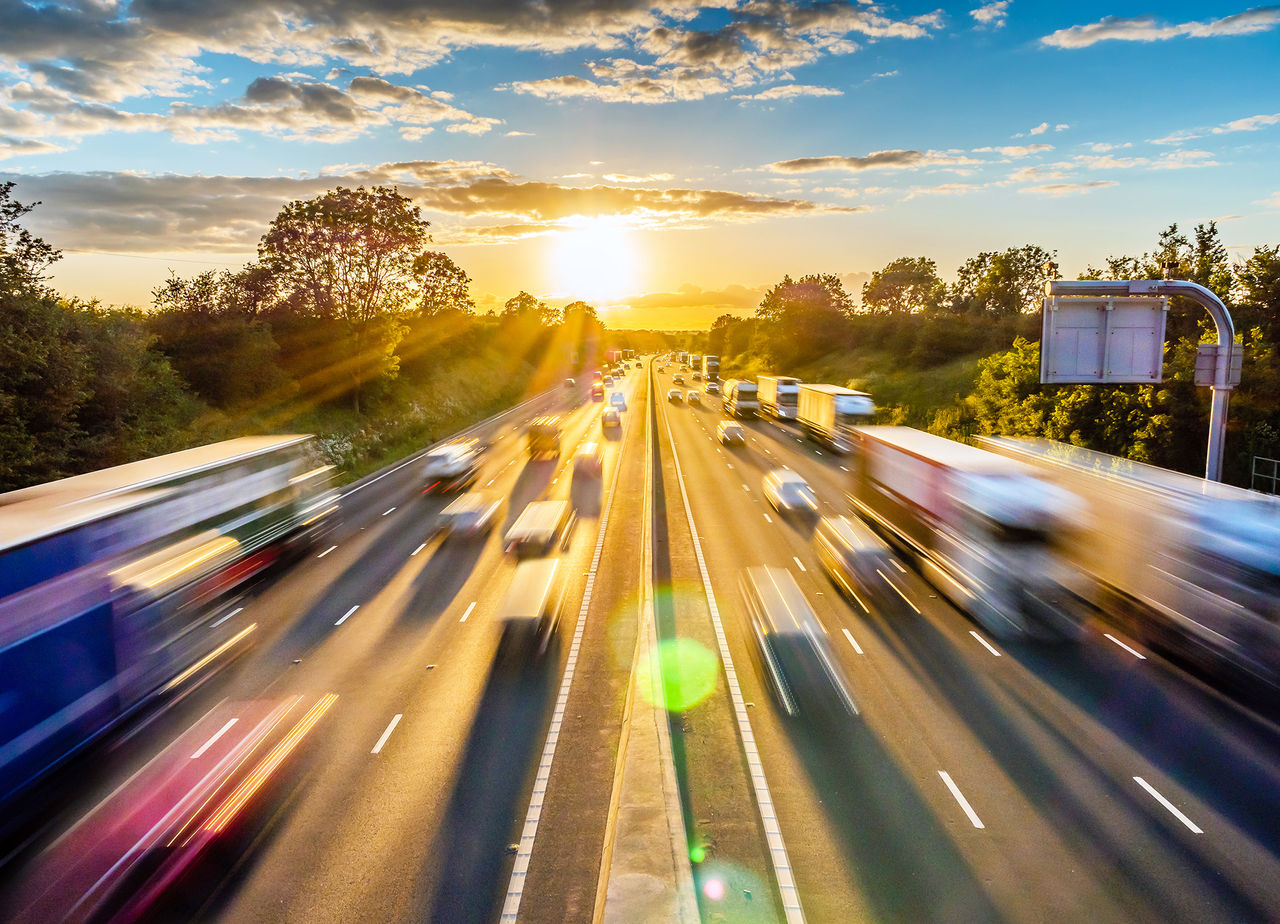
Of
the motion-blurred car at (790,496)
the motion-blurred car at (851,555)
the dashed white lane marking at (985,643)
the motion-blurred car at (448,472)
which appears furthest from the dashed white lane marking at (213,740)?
the motion-blurred car at (448,472)

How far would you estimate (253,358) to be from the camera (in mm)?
40969

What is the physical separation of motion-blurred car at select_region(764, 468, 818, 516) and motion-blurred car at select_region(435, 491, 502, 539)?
35.7 feet

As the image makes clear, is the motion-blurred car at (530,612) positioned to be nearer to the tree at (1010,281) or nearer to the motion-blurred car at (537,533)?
the motion-blurred car at (537,533)

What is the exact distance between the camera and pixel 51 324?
2498 cm

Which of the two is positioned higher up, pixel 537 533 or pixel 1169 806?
pixel 537 533

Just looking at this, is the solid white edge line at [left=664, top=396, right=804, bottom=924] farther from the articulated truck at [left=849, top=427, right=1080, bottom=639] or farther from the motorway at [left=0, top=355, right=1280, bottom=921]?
the articulated truck at [left=849, top=427, right=1080, bottom=639]

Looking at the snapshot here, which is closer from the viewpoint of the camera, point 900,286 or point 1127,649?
point 1127,649

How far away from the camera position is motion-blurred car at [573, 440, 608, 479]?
3703cm

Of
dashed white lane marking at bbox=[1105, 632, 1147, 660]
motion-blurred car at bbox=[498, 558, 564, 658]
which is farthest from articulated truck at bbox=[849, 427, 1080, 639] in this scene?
motion-blurred car at bbox=[498, 558, 564, 658]

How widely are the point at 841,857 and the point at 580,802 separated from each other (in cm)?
355

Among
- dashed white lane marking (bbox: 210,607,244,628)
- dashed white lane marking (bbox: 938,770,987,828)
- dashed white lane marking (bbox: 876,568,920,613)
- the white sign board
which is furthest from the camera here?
the white sign board

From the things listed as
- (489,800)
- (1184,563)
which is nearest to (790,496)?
(1184,563)

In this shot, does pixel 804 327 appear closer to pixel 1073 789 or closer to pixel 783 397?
pixel 783 397

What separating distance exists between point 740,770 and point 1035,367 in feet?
124
